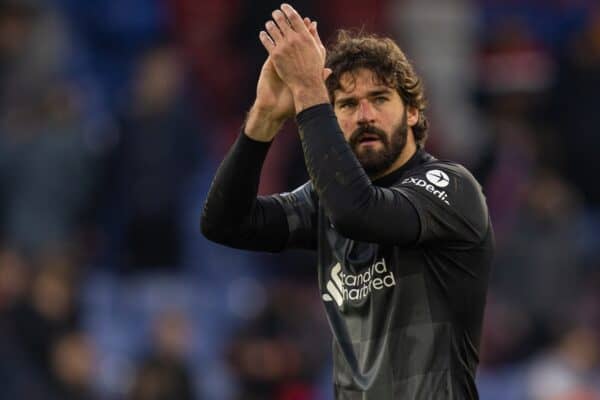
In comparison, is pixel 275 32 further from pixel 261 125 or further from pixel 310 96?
pixel 261 125

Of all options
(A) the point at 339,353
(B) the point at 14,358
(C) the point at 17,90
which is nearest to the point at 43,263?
(B) the point at 14,358

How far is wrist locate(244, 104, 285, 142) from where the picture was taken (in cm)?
432

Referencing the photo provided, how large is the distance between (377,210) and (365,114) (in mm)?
358

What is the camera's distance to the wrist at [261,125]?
14.2 feet

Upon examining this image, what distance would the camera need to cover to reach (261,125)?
4336mm

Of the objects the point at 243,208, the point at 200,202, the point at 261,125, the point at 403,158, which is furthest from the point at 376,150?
the point at 200,202

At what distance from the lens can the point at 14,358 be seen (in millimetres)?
8398

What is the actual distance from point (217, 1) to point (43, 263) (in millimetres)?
2698

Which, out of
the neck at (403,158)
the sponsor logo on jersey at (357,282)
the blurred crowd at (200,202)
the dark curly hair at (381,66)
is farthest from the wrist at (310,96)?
the blurred crowd at (200,202)

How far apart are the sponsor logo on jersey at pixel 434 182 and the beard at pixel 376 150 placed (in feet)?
0.28

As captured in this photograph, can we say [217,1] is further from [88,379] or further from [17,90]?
[88,379]

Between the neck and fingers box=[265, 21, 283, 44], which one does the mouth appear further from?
fingers box=[265, 21, 283, 44]

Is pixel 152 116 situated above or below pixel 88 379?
above

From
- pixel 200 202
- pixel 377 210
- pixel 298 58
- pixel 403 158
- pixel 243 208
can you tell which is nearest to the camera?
pixel 377 210
